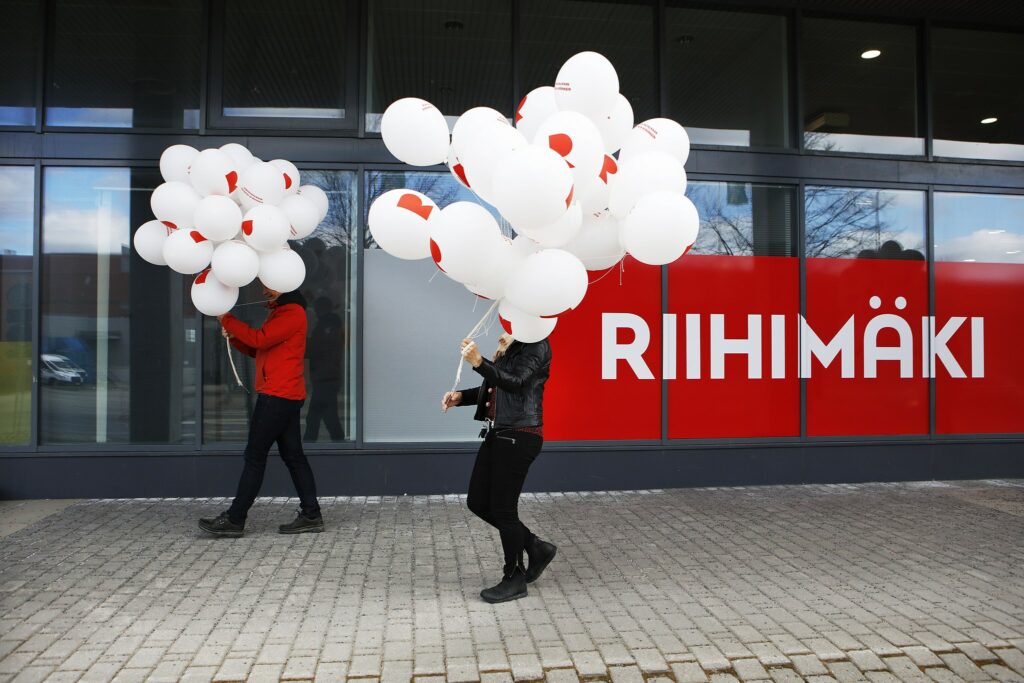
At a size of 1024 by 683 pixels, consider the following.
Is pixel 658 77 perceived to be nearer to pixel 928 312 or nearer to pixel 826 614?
pixel 928 312

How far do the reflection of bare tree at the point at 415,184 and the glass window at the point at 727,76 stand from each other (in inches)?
93.6

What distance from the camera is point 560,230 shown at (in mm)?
3801

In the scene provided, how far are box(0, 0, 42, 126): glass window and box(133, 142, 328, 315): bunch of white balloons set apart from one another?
2621 millimetres

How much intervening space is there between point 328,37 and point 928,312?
6.77 m

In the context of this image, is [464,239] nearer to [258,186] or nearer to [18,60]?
[258,186]

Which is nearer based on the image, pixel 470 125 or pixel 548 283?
pixel 548 283

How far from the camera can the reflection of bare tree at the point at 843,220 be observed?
7.95 meters

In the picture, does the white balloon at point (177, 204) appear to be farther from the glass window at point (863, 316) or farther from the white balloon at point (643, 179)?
the glass window at point (863, 316)

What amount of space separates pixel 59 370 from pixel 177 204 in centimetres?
286

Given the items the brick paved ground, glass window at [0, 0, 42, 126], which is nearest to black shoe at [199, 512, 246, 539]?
the brick paved ground

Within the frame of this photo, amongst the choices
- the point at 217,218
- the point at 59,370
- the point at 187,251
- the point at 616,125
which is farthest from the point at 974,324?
the point at 59,370

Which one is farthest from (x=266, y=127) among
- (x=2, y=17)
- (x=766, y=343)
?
(x=766, y=343)

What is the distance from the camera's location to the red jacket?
222 inches

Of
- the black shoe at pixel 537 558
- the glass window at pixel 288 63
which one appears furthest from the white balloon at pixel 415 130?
the glass window at pixel 288 63
